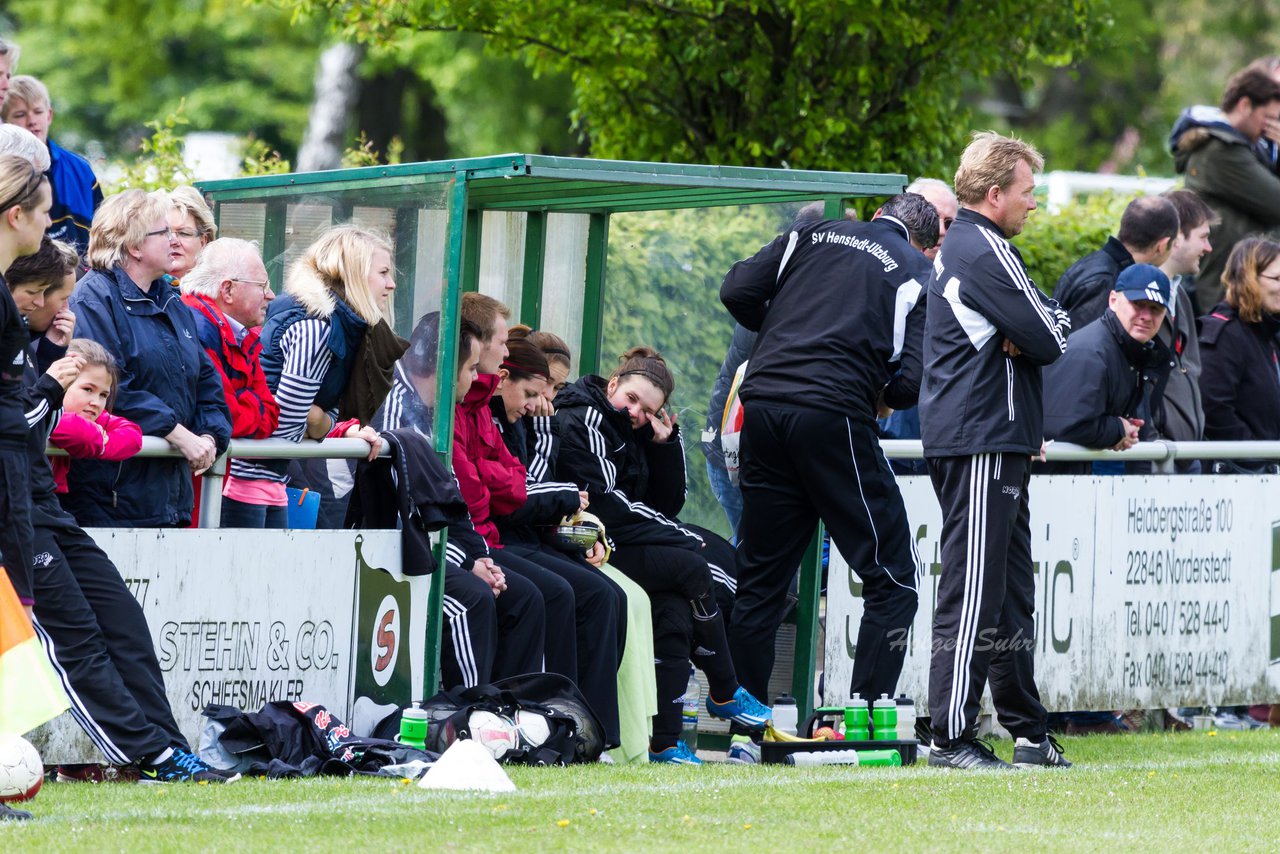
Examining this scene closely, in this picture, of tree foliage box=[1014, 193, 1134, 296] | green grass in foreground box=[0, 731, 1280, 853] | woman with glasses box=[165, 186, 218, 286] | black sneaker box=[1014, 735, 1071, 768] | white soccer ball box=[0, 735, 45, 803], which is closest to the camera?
green grass in foreground box=[0, 731, 1280, 853]

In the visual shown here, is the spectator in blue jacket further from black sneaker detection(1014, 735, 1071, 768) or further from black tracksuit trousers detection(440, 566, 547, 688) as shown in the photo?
black sneaker detection(1014, 735, 1071, 768)

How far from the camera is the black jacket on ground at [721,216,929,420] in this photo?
827 cm

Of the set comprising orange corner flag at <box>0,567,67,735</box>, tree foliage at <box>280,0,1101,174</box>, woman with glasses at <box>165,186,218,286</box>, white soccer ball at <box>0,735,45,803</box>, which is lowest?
white soccer ball at <box>0,735,45,803</box>

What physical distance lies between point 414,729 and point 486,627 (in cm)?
63

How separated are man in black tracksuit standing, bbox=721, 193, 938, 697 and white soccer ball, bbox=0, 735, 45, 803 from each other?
327 centimetres

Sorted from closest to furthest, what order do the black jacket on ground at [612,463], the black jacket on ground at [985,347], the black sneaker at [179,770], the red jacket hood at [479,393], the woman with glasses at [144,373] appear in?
the black sneaker at [179,770]
the woman with glasses at [144,373]
the black jacket on ground at [985,347]
the red jacket hood at [479,393]
the black jacket on ground at [612,463]

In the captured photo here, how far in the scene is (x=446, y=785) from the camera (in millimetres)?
6746

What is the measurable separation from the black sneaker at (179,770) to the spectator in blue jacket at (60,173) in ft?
9.42

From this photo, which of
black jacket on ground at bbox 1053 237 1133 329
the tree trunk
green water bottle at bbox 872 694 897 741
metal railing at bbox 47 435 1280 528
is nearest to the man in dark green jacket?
black jacket on ground at bbox 1053 237 1133 329

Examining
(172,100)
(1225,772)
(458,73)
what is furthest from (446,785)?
(172,100)

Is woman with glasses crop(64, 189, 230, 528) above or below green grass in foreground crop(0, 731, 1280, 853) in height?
above

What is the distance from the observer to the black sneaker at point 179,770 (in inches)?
274

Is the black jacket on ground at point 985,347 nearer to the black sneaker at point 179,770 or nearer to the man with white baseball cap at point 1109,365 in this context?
the man with white baseball cap at point 1109,365

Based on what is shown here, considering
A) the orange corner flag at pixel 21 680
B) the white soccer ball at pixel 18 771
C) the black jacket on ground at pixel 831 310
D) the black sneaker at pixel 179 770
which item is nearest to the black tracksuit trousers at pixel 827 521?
the black jacket on ground at pixel 831 310
